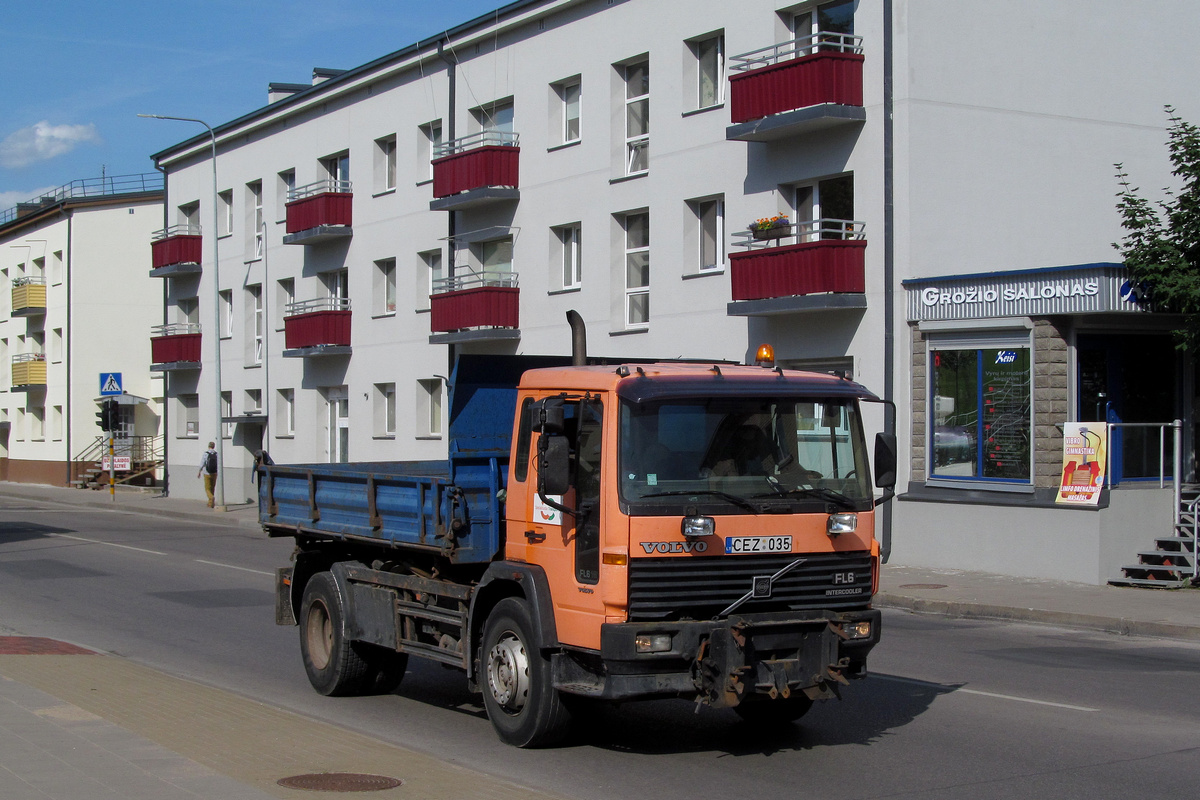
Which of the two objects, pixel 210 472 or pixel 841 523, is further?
pixel 210 472

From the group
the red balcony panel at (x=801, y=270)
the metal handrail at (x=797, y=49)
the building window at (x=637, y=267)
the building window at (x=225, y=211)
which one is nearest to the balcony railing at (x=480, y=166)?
the building window at (x=637, y=267)

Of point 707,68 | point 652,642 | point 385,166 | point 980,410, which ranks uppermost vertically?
point 385,166

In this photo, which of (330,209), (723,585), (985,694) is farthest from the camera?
(330,209)

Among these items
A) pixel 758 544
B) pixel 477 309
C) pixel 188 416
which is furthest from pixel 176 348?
pixel 758 544

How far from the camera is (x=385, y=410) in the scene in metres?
34.3

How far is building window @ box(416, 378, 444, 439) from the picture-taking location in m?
32.2

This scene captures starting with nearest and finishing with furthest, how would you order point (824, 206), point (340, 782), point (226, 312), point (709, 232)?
point (340, 782), point (824, 206), point (709, 232), point (226, 312)

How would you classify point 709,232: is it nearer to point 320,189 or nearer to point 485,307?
point 485,307

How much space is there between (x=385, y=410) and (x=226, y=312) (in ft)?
36.1

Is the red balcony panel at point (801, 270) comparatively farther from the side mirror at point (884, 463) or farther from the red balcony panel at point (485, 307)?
the side mirror at point (884, 463)

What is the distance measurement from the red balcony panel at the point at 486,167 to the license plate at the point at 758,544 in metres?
22.4

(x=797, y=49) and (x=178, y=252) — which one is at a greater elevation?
(x=797, y=49)

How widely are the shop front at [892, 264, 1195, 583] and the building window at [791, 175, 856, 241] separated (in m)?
2.06

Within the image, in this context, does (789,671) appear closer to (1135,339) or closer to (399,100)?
(1135,339)
